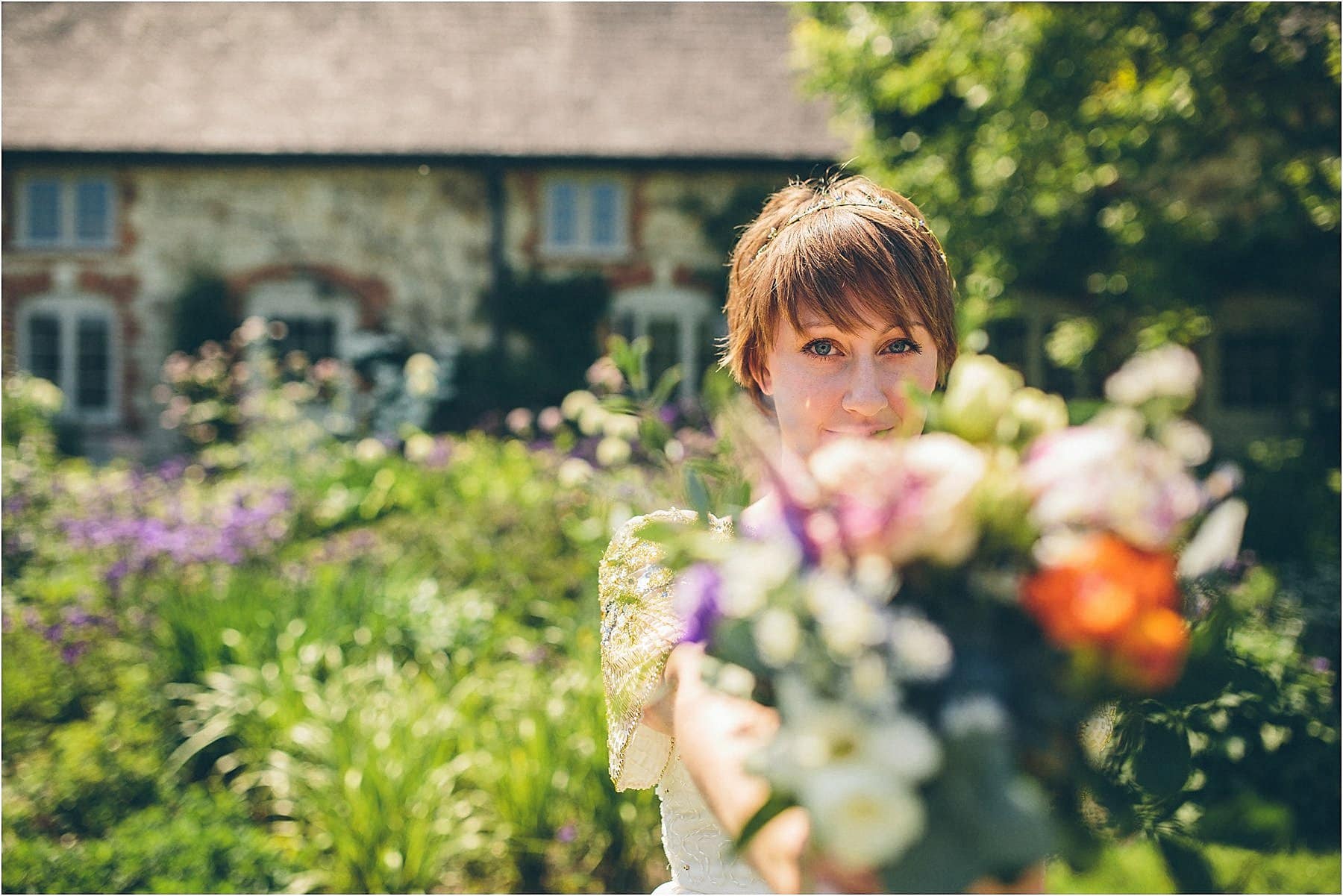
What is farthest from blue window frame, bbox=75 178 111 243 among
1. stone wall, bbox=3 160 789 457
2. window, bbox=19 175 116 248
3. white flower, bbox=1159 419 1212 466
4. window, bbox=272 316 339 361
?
white flower, bbox=1159 419 1212 466

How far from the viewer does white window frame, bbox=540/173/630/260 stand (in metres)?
13.4

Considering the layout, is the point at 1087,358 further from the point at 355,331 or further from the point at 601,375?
the point at 355,331

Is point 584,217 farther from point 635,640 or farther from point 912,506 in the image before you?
point 912,506

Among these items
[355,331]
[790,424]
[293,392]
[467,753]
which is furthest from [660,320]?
[790,424]

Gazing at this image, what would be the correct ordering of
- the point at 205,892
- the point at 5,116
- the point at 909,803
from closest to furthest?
1. the point at 909,803
2. the point at 205,892
3. the point at 5,116

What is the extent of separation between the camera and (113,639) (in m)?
4.92

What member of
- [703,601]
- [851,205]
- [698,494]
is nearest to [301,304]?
[851,205]

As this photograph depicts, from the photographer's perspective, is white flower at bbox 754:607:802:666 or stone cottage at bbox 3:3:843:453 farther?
stone cottage at bbox 3:3:843:453

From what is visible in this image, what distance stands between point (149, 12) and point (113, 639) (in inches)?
525

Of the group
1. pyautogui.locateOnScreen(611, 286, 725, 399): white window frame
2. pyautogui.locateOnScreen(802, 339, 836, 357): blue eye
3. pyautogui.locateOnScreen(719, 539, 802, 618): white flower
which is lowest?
pyautogui.locateOnScreen(719, 539, 802, 618): white flower

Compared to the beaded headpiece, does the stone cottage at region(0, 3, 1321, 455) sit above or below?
above

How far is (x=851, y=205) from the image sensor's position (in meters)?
1.42

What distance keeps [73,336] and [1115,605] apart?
15.6 m

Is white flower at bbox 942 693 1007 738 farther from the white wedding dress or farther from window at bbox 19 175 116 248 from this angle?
window at bbox 19 175 116 248
